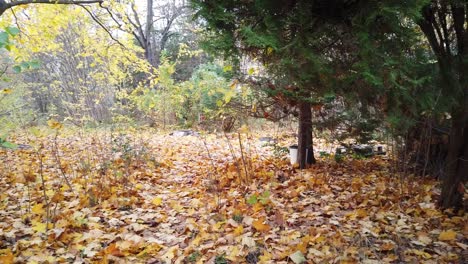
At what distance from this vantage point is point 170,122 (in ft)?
35.3

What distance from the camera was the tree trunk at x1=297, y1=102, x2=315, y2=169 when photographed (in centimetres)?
428

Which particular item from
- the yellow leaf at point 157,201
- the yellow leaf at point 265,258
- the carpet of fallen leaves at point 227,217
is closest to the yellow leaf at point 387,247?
the carpet of fallen leaves at point 227,217

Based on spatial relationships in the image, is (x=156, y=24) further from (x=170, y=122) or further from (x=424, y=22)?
(x=424, y=22)

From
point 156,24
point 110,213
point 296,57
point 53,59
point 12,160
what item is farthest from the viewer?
point 156,24

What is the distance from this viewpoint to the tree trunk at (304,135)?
4.28 metres

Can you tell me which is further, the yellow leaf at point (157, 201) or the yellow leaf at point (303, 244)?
the yellow leaf at point (157, 201)

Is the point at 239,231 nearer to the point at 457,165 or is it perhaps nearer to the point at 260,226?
the point at 260,226

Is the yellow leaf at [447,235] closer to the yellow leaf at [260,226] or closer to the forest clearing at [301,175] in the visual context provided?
the forest clearing at [301,175]

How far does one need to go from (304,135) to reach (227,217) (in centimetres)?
199

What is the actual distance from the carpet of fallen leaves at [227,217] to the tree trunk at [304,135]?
0.23 meters

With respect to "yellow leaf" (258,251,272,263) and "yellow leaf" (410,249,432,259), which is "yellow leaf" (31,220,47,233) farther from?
"yellow leaf" (410,249,432,259)

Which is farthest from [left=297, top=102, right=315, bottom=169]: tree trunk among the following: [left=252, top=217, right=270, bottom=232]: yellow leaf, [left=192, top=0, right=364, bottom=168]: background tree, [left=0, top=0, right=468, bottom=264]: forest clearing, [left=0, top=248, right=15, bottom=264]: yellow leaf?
[left=0, top=248, right=15, bottom=264]: yellow leaf

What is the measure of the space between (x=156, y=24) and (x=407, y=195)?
14.2 metres

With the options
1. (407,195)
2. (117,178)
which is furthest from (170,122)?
(407,195)
